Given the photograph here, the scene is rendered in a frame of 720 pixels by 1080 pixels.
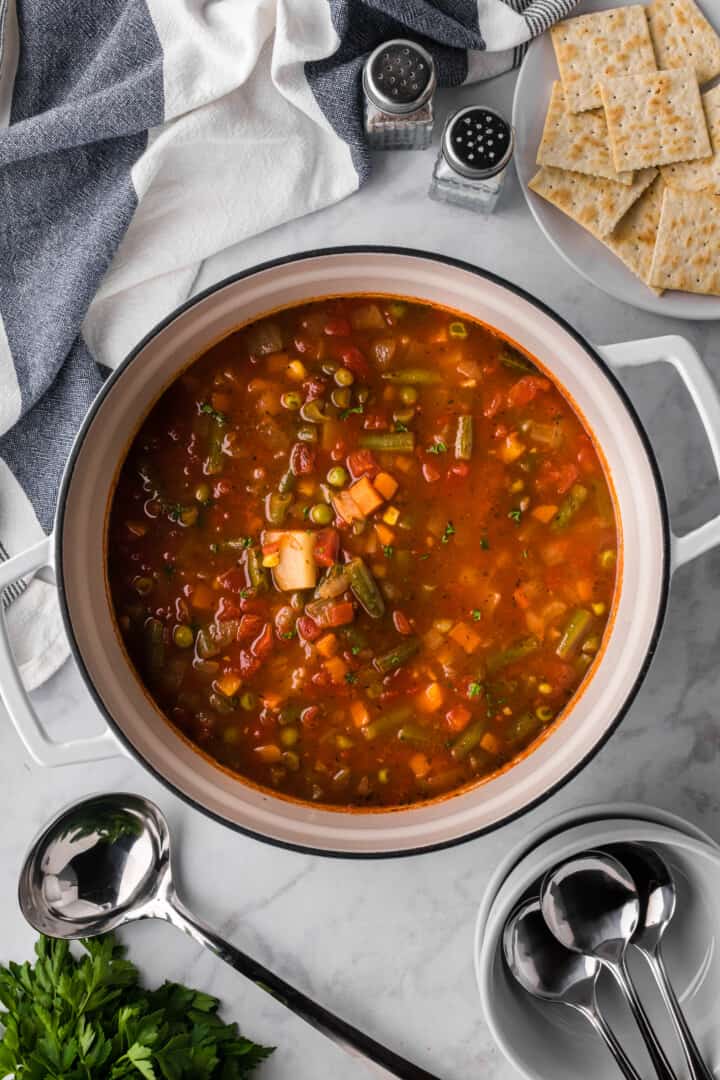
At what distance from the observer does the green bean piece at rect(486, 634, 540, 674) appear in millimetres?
2727

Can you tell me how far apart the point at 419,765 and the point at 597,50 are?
6.94ft

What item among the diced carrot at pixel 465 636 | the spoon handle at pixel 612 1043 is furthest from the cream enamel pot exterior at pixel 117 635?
the spoon handle at pixel 612 1043

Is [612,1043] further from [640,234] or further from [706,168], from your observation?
[706,168]

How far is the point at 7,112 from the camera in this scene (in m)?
2.85

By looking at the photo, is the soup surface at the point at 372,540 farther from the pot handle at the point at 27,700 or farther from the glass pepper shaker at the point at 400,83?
the glass pepper shaker at the point at 400,83

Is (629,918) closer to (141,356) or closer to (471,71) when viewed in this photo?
(141,356)

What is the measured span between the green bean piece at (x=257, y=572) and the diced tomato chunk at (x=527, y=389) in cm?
83

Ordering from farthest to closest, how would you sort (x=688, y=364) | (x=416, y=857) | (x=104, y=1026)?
(x=416, y=857)
(x=104, y=1026)
(x=688, y=364)

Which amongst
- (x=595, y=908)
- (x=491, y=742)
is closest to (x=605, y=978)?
(x=595, y=908)

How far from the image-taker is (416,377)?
2.72m

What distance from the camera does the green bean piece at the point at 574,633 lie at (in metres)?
2.73

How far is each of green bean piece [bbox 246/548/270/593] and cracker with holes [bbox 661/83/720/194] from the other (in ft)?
5.29

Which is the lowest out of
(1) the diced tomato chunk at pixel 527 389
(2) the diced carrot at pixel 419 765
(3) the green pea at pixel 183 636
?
(2) the diced carrot at pixel 419 765

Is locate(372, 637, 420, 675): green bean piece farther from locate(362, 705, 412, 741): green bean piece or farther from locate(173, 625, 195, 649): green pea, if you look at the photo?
locate(173, 625, 195, 649): green pea
